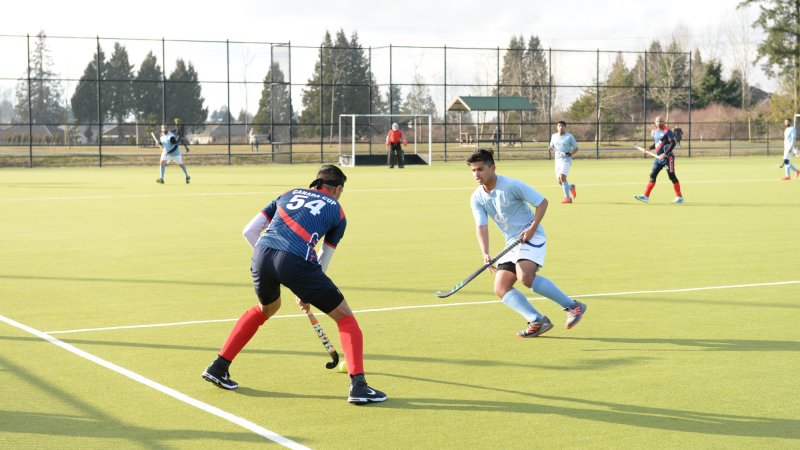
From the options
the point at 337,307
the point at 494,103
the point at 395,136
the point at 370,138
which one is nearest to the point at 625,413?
the point at 337,307

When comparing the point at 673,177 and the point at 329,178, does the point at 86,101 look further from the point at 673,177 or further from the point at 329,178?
the point at 329,178

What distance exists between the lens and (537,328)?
9.32 metres

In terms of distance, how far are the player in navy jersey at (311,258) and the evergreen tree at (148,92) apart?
49384mm

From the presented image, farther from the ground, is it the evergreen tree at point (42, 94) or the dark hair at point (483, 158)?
the evergreen tree at point (42, 94)

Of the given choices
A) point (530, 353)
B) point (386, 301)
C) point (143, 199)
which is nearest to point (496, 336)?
point (530, 353)

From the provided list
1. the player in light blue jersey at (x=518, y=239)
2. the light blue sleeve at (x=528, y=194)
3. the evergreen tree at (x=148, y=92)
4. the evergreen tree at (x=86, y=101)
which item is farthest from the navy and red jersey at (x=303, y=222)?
the evergreen tree at (x=86, y=101)

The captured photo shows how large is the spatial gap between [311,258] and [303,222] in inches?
10.0

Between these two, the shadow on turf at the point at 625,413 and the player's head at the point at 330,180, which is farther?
the player's head at the point at 330,180

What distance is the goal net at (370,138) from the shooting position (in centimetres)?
4812

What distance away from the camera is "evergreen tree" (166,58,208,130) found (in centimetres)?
5375

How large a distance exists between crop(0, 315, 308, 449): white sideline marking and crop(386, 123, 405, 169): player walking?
3454cm

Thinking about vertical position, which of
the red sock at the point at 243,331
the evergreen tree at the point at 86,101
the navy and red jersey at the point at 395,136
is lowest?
the red sock at the point at 243,331

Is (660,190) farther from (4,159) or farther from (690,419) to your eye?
(4,159)

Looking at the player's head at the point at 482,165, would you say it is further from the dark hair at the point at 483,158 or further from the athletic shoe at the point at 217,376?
the athletic shoe at the point at 217,376
